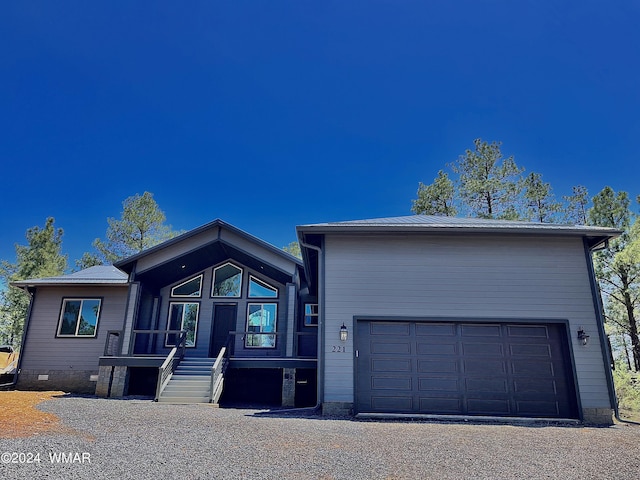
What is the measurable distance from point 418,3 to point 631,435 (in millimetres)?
12745

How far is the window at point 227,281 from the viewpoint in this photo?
13742 millimetres

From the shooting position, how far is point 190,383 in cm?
1016

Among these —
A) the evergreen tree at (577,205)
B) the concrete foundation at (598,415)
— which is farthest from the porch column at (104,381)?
the evergreen tree at (577,205)

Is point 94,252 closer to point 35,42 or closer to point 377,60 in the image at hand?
point 35,42

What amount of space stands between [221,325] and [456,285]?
26.2ft

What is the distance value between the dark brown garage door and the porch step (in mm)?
4065

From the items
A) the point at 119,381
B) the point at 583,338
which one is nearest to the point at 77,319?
Answer: the point at 119,381

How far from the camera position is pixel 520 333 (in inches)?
340

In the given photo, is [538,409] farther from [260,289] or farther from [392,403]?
[260,289]

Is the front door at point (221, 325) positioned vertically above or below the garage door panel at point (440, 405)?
above

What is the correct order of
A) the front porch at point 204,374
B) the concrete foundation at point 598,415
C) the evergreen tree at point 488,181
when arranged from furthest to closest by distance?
1. the evergreen tree at point 488,181
2. the front porch at point 204,374
3. the concrete foundation at point 598,415

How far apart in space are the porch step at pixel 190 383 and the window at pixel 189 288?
9.41 feet

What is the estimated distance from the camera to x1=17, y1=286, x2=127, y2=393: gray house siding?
1298 cm

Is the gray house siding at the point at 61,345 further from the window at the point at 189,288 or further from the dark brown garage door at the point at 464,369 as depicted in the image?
the dark brown garage door at the point at 464,369
